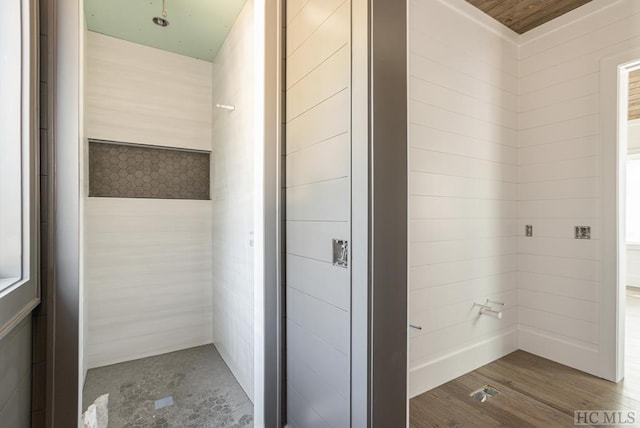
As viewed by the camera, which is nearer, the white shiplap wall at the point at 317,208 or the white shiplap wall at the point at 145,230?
the white shiplap wall at the point at 317,208

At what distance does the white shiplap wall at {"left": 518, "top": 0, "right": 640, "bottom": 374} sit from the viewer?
2.29 meters

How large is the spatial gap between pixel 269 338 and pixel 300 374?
24 cm

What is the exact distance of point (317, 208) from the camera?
4.43 feet

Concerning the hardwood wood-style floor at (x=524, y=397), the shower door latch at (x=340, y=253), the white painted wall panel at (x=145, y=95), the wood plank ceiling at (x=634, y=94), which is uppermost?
the wood plank ceiling at (x=634, y=94)

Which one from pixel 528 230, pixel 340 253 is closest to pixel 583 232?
pixel 528 230

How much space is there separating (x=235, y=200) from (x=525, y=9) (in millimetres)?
2776

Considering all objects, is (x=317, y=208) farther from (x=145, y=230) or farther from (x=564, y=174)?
(x=564, y=174)

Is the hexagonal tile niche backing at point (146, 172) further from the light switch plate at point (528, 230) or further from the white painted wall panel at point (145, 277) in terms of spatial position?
the light switch plate at point (528, 230)

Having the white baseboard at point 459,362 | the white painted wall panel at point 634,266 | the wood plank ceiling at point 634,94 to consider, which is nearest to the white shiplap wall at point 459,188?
the white baseboard at point 459,362

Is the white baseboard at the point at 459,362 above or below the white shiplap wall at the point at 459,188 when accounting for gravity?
below

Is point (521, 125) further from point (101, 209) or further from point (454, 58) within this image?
point (101, 209)

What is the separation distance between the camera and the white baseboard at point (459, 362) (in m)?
2.07

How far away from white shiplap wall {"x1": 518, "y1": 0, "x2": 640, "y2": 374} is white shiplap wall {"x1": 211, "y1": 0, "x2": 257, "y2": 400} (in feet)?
7.96

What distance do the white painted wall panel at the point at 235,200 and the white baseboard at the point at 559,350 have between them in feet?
7.88
